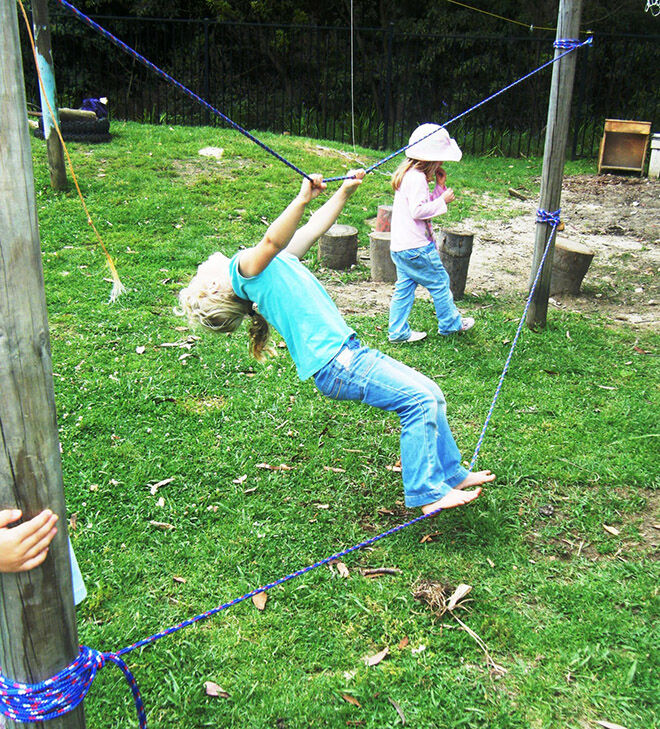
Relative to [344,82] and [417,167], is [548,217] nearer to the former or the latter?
[417,167]

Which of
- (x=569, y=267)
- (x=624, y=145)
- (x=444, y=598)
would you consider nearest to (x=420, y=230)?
(x=569, y=267)

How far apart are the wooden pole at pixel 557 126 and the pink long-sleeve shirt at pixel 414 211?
2.58ft

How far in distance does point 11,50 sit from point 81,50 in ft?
52.6

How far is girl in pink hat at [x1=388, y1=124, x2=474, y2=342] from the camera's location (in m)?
5.43

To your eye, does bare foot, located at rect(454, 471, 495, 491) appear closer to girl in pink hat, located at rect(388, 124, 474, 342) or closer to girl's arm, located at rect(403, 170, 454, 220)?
girl in pink hat, located at rect(388, 124, 474, 342)

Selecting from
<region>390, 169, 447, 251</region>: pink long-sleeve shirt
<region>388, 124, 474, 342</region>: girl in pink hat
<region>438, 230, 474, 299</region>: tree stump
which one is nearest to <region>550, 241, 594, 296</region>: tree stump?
<region>438, 230, 474, 299</region>: tree stump

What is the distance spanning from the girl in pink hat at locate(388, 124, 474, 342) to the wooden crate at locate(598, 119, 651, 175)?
7.66m

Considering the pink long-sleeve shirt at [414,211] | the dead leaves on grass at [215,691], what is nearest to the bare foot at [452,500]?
the dead leaves on grass at [215,691]

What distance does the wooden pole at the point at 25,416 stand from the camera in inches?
65.1

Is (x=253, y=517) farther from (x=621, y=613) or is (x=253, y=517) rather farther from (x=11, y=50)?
(x=11, y=50)

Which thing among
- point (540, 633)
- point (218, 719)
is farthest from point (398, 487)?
point (218, 719)

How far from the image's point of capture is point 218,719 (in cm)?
263

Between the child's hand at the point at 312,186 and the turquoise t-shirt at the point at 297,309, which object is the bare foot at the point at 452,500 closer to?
the turquoise t-shirt at the point at 297,309

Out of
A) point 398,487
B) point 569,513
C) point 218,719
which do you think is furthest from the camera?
point 398,487
